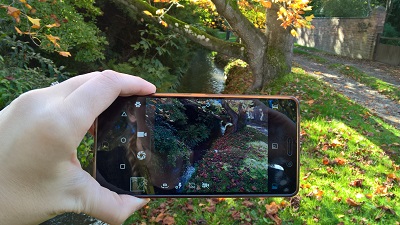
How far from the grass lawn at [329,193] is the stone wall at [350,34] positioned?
14051mm

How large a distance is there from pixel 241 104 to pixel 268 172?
42cm

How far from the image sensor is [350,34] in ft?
68.8

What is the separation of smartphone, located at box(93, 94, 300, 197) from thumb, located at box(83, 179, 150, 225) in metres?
0.20

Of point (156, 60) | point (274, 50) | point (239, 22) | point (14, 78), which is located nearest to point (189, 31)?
point (156, 60)

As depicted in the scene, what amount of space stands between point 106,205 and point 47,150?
15.8 inches

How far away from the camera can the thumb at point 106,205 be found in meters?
1.47

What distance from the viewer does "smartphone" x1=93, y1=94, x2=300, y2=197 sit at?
189cm

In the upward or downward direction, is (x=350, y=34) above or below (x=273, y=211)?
above

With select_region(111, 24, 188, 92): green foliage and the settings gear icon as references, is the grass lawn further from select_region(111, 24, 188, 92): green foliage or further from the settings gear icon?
select_region(111, 24, 188, 92): green foliage

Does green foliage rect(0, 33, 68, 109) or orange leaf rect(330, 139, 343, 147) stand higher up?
green foliage rect(0, 33, 68, 109)

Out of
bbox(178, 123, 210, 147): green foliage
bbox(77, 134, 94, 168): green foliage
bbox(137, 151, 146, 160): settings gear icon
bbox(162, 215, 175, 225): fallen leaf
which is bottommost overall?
bbox(162, 215, 175, 225): fallen leaf

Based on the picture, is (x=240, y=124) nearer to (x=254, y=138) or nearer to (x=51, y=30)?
(x=254, y=138)

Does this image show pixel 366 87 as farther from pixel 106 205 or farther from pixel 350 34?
pixel 106 205

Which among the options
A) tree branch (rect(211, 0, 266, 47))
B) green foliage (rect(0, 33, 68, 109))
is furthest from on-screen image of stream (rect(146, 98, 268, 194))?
tree branch (rect(211, 0, 266, 47))
